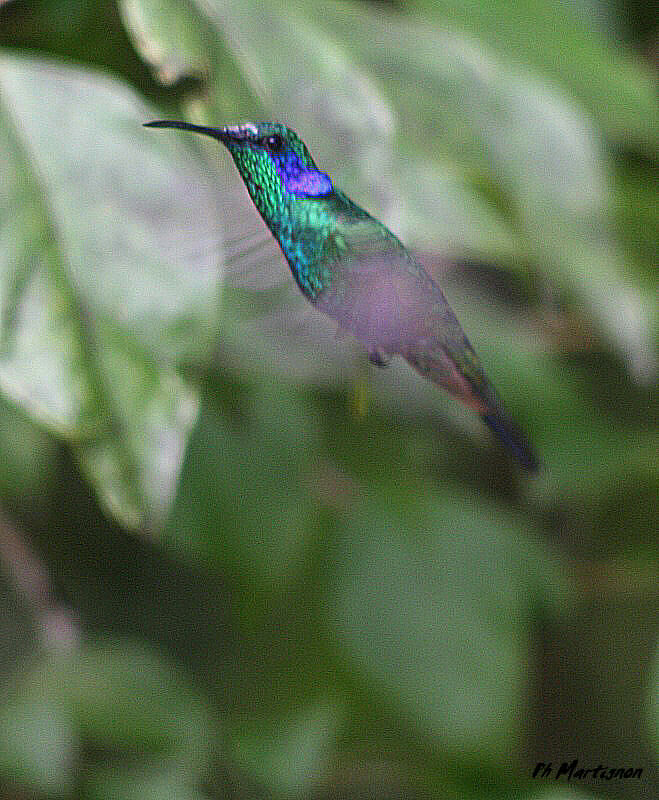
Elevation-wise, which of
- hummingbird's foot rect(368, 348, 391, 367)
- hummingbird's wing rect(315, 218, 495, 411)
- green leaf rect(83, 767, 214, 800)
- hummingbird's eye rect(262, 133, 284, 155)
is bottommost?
green leaf rect(83, 767, 214, 800)

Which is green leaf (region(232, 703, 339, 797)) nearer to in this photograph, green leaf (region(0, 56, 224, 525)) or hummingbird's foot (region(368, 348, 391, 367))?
green leaf (region(0, 56, 224, 525))

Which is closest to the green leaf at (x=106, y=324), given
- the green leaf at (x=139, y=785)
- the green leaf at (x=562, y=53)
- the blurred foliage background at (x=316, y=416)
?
the blurred foliage background at (x=316, y=416)

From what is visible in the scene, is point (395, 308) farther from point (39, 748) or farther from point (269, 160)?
point (39, 748)

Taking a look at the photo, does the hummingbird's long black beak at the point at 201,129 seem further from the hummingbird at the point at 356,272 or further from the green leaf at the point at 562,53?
the green leaf at the point at 562,53

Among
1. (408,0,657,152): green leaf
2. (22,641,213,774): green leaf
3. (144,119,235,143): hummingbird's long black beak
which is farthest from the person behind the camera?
→ (22,641,213,774): green leaf

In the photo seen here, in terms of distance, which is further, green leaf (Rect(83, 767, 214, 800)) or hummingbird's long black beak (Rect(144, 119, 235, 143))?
green leaf (Rect(83, 767, 214, 800))

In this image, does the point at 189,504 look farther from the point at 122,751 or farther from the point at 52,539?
the point at 52,539

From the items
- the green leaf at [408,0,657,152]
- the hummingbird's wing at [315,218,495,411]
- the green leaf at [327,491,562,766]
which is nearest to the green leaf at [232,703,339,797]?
the green leaf at [327,491,562,766]

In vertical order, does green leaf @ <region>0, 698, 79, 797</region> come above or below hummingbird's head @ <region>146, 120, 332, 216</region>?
below

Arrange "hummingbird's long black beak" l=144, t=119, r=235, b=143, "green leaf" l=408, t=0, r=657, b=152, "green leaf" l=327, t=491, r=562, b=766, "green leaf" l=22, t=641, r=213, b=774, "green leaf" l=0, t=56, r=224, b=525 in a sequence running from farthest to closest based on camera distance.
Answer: "green leaf" l=327, t=491, r=562, b=766, "green leaf" l=22, t=641, r=213, b=774, "green leaf" l=408, t=0, r=657, b=152, "green leaf" l=0, t=56, r=224, b=525, "hummingbird's long black beak" l=144, t=119, r=235, b=143
